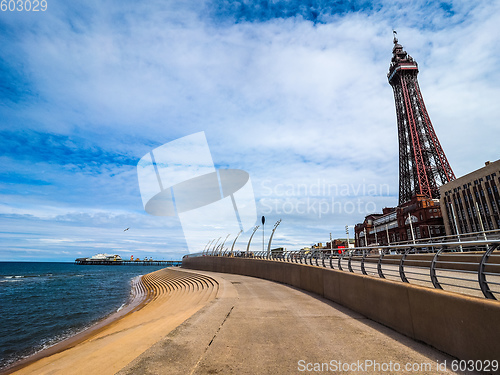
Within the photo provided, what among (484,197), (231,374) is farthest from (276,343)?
(484,197)

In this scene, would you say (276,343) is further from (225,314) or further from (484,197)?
(484,197)

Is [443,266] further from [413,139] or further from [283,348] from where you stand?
[413,139]

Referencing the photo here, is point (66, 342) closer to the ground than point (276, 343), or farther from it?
closer to the ground

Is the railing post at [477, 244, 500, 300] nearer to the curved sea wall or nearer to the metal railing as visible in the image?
the metal railing

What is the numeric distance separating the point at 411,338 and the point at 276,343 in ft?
9.12

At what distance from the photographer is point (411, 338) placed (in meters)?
5.51

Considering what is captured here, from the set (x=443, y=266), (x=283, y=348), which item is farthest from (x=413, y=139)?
(x=283, y=348)

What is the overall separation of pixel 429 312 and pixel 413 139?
101290 millimetres

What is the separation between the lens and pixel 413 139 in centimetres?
9019

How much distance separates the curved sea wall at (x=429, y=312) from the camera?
3.91 m

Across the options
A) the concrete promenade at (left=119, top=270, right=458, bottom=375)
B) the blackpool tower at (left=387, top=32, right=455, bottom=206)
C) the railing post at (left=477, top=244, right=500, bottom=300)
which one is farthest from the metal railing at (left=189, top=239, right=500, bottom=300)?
the blackpool tower at (left=387, top=32, right=455, bottom=206)

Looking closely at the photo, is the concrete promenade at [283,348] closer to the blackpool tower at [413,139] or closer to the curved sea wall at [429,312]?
the curved sea wall at [429,312]

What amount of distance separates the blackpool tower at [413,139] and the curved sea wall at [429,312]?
84676 mm

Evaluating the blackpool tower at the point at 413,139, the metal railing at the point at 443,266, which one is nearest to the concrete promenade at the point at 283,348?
the metal railing at the point at 443,266
